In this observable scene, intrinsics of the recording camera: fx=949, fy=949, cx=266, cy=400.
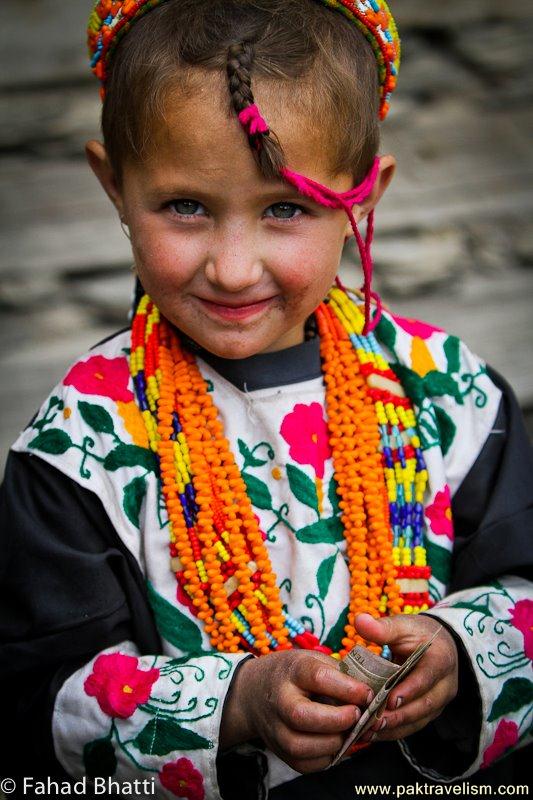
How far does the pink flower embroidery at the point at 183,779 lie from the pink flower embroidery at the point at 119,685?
4.3 inches

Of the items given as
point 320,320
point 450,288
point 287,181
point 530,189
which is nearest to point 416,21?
point 530,189

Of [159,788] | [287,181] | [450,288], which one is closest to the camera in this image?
[287,181]

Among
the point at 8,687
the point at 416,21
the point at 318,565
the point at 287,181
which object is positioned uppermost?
the point at 416,21

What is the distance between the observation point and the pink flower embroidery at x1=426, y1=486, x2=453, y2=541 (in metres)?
1.67

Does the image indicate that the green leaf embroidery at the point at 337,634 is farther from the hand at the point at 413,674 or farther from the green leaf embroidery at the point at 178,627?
the green leaf embroidery at the point at 178,627

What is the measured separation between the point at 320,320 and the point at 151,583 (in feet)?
1.85

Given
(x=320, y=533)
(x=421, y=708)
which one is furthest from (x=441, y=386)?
(x=421, y=708)

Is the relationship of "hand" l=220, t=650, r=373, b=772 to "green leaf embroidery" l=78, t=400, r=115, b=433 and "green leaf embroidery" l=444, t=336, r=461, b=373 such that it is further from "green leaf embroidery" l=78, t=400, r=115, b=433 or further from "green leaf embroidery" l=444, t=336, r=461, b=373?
"green leaf embroidery" l=444, t=336, r=461, b=373

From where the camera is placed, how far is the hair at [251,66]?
136cm

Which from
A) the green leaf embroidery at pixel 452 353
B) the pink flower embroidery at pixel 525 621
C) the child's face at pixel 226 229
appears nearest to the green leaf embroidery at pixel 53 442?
the child's face at pixel 226 229

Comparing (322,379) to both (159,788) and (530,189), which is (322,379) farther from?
(530,189)

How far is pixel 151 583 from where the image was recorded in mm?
1584

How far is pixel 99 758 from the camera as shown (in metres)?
1.51

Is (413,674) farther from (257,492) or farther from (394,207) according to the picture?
(394,207)
